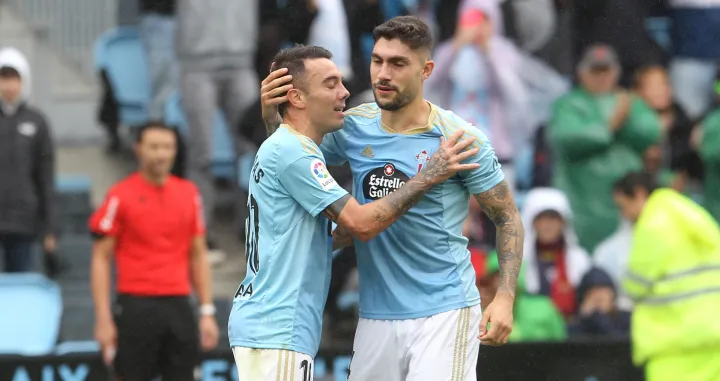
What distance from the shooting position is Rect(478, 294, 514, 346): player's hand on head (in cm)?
552

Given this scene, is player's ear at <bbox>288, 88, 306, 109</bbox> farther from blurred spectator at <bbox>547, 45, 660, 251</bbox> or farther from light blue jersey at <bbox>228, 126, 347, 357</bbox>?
blurred spectator at <bbox>547, 45, 660, 251</bbox>

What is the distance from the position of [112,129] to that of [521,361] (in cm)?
442

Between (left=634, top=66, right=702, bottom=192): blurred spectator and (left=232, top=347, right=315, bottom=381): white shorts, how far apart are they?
247 inches

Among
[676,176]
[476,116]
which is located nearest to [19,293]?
[476,116]

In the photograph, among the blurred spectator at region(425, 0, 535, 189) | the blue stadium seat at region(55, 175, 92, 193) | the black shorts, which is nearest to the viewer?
the black shorts

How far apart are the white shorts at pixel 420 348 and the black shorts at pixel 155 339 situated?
2.75m

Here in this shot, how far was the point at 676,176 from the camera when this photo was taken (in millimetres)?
11203

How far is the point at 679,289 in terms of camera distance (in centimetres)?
764

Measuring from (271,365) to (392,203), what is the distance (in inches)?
30.2

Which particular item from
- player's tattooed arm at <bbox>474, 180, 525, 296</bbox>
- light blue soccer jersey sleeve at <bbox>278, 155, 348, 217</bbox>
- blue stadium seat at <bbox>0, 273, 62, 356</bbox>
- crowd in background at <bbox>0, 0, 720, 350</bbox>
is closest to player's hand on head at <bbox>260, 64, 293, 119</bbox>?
light blue soccer jersey sleeve at <bbox>278, 155, 348, 217</bbox>

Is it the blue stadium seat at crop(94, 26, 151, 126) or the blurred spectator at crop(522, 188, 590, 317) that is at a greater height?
the blue stadium seat at crop(94, 26, 151, 126)

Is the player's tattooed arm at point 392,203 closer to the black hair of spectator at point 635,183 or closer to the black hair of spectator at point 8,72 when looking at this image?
the black hair of spectator at point 635,183

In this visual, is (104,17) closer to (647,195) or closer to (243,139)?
(243,139)

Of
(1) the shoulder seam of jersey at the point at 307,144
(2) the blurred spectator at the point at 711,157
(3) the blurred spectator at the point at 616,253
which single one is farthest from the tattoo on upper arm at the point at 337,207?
(2) the blurred spectator at the point at 711,157
